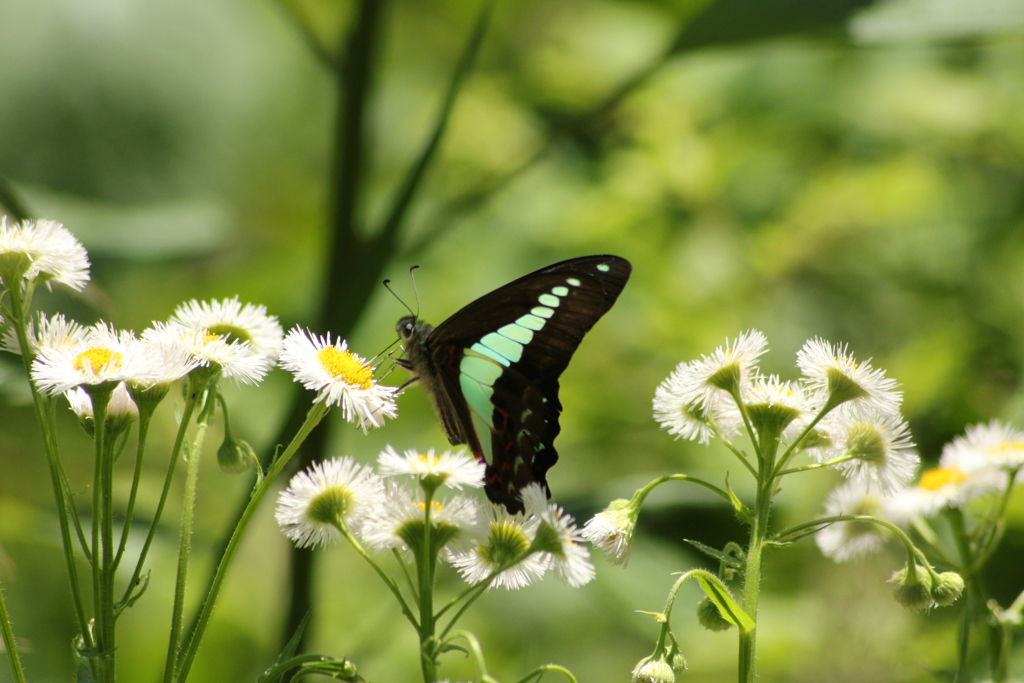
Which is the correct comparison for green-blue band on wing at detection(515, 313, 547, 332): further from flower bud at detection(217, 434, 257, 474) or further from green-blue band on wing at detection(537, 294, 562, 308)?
flower bud at detection(217, 434, 257, 474)

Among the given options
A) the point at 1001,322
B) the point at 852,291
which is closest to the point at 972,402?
the point at 1001,322

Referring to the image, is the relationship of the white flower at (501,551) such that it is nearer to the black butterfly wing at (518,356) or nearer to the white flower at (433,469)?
the white flower at (433,469)

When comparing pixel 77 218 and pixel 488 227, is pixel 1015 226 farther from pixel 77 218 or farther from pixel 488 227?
pixel 77 218

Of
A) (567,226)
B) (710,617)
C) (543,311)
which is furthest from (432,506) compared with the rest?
(567,226)

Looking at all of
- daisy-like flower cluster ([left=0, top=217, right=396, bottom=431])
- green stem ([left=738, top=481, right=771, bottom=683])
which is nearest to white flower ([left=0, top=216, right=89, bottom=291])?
daisy-like flower cluster ([left=0, top=217, right=396, bottom=431])

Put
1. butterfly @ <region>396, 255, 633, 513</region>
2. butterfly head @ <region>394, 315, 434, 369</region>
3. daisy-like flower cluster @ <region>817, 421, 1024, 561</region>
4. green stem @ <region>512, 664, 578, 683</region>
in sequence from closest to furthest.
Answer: green stem @ <region>512, 664, 578, 683</region> → daisy-like flower cluster @ <region>817, 421, 1024, 561</region> → butterfly @ <region>396, 255, 633, 513</region> → butterfly head @ <region>394, 315, 434, 369</region>
